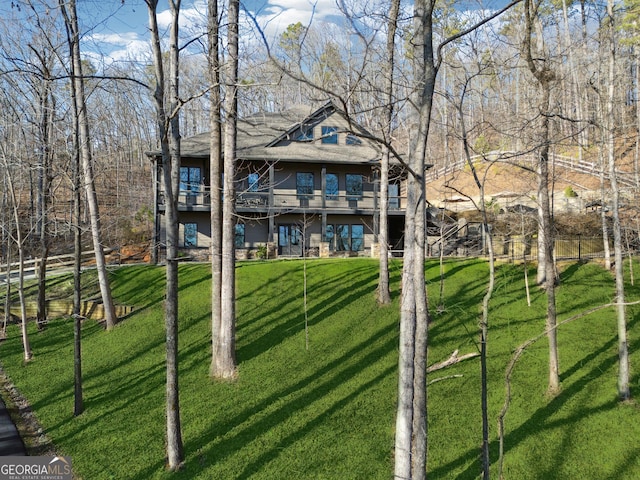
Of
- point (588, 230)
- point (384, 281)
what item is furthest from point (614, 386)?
point (588, 230)

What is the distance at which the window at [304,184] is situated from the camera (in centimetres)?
2778

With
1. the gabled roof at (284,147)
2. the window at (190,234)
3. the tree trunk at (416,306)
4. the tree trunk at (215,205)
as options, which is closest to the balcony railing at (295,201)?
the window at (190,234)

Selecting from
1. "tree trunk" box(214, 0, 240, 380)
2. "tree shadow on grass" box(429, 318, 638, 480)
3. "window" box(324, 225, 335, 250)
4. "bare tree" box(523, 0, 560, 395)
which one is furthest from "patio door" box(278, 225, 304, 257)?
"tree shadow on grass" box(429, 318, 638, 480)

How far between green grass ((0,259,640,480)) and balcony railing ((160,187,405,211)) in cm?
899

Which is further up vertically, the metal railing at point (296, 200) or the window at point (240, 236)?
the metal railing at point (296, 200)

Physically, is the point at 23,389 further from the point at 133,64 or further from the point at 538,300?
the point at 538,300

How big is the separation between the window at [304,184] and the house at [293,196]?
2cm

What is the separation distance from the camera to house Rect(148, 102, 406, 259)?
2639 centimetres

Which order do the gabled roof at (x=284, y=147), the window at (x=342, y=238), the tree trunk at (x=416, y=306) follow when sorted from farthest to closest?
the window at (x=342, y=238) < the gabled roof at (x=284, y=147) < the tree trunk at (x=416, y=306)

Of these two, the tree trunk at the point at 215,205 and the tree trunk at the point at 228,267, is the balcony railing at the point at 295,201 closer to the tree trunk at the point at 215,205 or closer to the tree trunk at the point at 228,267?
the tree trunk at the point at 215,205

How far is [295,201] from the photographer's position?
27641 millimetres

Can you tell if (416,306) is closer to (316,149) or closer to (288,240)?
(288,240)

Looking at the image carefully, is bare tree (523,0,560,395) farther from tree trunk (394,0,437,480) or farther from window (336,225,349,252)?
window (336,225,349,252)

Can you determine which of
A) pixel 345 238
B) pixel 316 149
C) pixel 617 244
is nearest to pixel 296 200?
pixel 316 149
